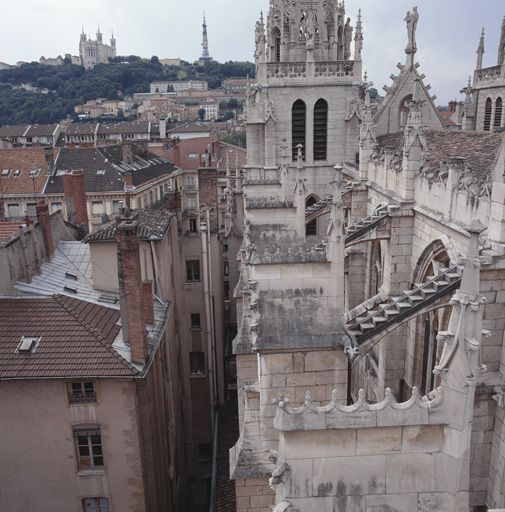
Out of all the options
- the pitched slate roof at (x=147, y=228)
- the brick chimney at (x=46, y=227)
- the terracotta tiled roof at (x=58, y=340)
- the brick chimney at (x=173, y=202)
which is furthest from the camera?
the brick chimney at (x=173, y=202)

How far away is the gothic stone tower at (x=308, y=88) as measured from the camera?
32094mm

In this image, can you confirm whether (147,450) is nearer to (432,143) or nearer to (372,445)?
(372,445)

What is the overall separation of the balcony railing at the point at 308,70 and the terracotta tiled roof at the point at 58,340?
18614 millimetres

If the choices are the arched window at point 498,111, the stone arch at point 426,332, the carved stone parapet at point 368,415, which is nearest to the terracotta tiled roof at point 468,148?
the stone arch at point 426,332

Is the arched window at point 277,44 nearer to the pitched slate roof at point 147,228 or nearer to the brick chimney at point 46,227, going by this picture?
the pitched slate roof at point 147,228

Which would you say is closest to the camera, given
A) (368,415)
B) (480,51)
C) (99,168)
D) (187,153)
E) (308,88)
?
(368,415)

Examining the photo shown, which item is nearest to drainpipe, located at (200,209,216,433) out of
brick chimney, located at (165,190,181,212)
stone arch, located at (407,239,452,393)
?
brick chimney, located at (165,190,181,212)

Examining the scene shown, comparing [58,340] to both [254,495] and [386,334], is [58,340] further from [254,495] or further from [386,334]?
[386,334]

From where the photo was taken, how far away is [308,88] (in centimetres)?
3234

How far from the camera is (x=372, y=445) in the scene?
7.89m

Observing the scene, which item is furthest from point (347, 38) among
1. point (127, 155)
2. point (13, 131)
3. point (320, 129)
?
point (13, 131)

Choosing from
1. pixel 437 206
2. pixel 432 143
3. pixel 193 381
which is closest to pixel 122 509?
pixel 193 381

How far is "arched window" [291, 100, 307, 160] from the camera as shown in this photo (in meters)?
33.0

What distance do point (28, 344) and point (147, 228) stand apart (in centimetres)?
816
